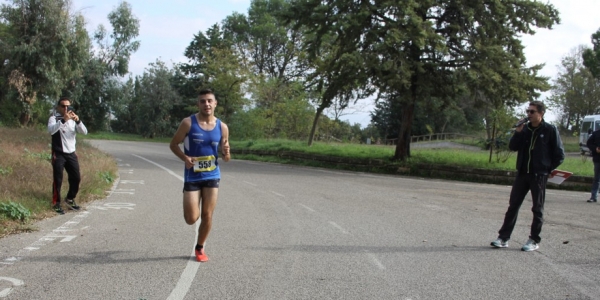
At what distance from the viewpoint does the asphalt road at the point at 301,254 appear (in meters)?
4.96

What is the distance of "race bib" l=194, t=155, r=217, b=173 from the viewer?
5872mm

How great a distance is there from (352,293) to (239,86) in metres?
39.8

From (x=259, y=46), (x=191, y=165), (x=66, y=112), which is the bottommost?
(x=191, y=165)

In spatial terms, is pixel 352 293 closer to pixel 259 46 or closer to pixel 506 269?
pixel 506 269

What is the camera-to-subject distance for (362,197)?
12.5 meters

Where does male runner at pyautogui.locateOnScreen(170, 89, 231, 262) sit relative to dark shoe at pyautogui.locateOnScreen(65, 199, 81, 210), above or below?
above

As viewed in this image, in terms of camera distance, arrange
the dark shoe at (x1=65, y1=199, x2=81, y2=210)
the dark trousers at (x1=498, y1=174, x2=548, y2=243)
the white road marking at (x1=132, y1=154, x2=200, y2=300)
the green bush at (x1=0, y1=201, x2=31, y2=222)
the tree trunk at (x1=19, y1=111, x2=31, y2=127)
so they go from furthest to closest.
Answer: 1. the tree trunk at (x1=19, y1=111, x2=31, y2=127)
2. the dark shoe at (x1=65, y1=199, x2=81, y2=210)
3. the green bush at (x1=0, y1=201, x2=31, y2=222)
4. the dark trousers at (x1=498, y1=174, x2=548, y2=243)
5. the white road marking at (x1=132, y1=154, x2=200, y2=300)

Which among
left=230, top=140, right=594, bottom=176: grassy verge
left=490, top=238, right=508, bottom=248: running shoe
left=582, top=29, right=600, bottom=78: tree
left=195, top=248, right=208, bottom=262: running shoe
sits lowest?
left=195, top=248, right=208, bottom=262: running shoe

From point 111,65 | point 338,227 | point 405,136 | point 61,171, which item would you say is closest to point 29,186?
point 61,171

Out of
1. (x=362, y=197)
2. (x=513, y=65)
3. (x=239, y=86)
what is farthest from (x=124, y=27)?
(x=362, y=197)

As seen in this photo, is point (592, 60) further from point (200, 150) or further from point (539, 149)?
point (200, 150)

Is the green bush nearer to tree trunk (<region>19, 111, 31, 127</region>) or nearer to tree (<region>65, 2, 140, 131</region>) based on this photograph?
tree trunk (<region>19, 111, 31, 127</region>)

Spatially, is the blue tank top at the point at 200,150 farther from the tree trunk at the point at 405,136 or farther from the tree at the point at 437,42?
the tree trunk at the point at 405,136

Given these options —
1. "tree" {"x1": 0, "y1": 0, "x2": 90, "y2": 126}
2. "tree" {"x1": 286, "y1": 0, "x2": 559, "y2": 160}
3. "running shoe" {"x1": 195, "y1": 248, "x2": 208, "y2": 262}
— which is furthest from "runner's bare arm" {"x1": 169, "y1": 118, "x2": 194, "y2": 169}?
"tree" {"x1": 0, "y1": 0, "x2": 90, "y2": 126}
